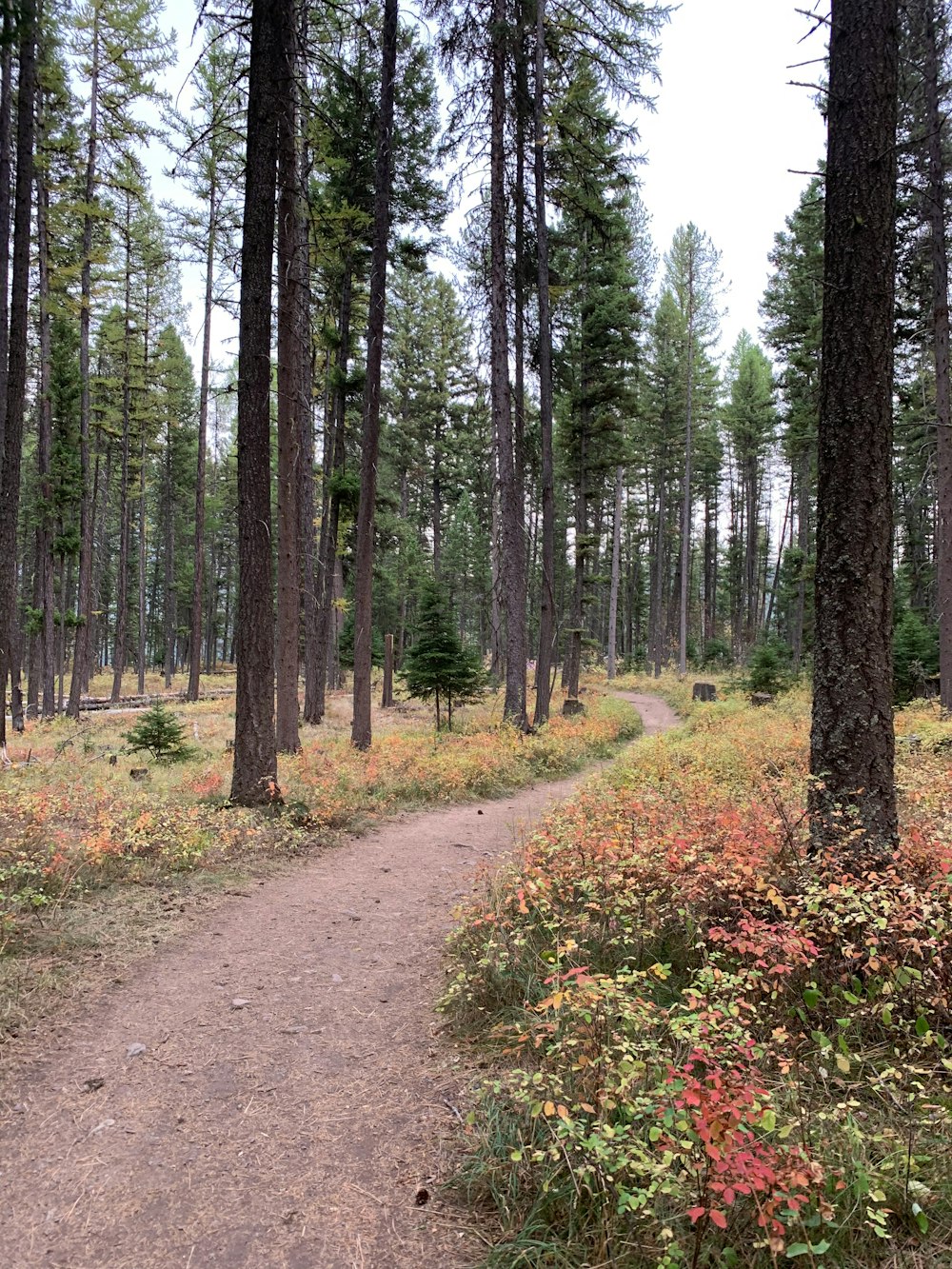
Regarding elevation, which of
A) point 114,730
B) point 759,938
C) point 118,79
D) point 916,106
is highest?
point 118,79

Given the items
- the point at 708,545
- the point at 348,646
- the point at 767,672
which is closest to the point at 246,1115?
the point at 767,672

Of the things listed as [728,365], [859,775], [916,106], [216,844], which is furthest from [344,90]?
[728,365]

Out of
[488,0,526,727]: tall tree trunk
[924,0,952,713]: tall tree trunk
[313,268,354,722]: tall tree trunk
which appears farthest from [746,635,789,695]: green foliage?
[313,268,354,722]: tall tree trunk

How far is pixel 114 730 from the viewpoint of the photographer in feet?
58.3

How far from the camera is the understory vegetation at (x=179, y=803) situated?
5172mm

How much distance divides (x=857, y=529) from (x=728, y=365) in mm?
40037

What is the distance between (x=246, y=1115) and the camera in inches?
120

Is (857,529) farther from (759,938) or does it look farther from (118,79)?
(118,79)

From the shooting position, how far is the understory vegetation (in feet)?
17.0

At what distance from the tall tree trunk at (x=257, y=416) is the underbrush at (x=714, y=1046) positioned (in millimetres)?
4196

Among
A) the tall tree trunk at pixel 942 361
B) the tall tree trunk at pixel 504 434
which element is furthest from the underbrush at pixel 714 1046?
the tall tree trunk at pixel 942 361

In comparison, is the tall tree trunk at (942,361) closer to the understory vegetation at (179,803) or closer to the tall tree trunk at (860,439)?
the understory vegetation at (179,803)

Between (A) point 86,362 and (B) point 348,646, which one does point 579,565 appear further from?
(A) point 86,362

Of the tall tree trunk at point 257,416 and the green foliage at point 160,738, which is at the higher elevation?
the tall tree trunk at point 257,416
